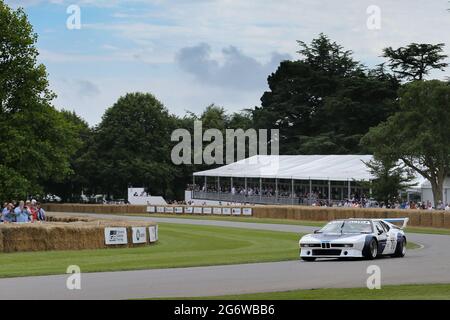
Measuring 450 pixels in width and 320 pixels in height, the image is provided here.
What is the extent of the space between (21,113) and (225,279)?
37.8 metres

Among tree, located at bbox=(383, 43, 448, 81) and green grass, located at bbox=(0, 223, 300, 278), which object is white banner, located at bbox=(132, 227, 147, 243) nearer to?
green grass, located at bbox=(0, 223, 300, 278)

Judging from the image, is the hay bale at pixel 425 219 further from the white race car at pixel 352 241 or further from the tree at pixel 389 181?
the white race car at pixel 352 241

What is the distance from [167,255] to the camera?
27734 mm

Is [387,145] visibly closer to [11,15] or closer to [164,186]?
[11,15]

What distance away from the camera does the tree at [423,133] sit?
5881 cm

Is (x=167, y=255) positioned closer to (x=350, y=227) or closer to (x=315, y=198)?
(x=350, y=227)

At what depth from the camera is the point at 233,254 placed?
2809 centimetres

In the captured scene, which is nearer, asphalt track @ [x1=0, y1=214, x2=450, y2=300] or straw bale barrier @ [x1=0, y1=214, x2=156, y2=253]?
asphalt track @ [x1=0, y1=214, x2=450, y2=300]

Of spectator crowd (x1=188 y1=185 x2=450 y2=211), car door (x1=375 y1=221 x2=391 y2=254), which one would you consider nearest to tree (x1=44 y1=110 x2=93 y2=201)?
spectator crowd (x1=188 y1=185 x2=450 y2=211)

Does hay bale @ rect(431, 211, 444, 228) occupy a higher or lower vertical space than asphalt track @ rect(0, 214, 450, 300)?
higher

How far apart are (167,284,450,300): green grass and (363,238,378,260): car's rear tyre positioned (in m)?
7.43

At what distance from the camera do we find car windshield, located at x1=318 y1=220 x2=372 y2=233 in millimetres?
25578

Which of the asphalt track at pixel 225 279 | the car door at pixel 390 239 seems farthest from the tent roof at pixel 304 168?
the asphalt track at pixel 225 279

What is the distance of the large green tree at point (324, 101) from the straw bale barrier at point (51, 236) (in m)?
67.3
